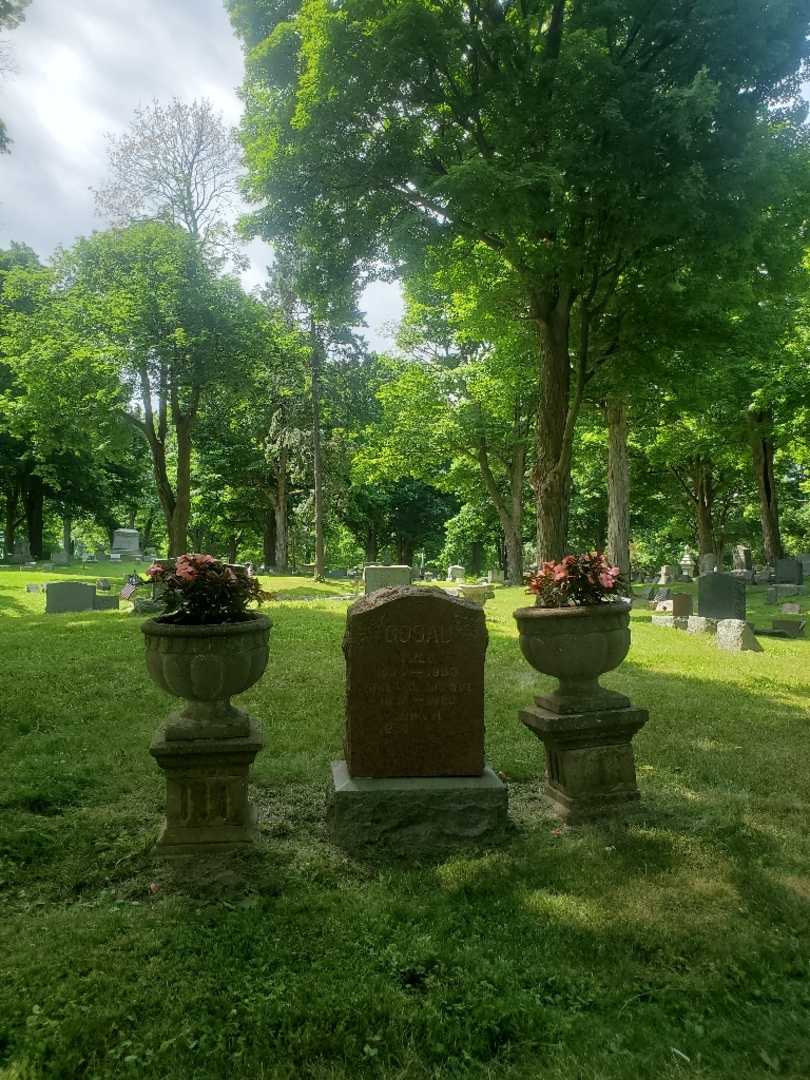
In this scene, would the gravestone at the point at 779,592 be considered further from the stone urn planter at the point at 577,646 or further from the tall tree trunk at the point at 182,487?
the stone urn planter at the point at 577,646

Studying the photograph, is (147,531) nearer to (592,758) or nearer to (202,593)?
(202,593)

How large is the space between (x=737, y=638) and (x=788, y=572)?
13922 millimetres

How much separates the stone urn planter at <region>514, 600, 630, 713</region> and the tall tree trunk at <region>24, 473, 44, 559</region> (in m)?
36.4

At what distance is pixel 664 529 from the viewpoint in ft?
147

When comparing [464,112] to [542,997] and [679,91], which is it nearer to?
[679,91]

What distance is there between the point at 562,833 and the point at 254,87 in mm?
11848

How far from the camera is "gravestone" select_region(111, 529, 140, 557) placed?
132 ft

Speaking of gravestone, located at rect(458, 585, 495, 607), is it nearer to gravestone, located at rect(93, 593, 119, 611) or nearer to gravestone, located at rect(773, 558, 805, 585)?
gravestone, located at rect(93, 593, 119, 611)

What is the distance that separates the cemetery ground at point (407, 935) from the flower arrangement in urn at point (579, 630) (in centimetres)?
95

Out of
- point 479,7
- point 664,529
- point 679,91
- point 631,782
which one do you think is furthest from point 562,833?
point 664,529

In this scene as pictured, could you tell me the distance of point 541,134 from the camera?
866cm

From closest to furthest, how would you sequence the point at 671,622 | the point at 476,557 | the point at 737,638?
the point at 737,638
the point at 671,622
the point at 476,557

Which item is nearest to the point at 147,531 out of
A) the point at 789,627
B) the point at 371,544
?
the point at 371,544

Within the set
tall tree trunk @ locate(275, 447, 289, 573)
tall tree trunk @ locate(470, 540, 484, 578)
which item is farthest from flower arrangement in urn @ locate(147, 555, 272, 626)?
tall tree trunk @ locate(470, 540, 484, 578)
